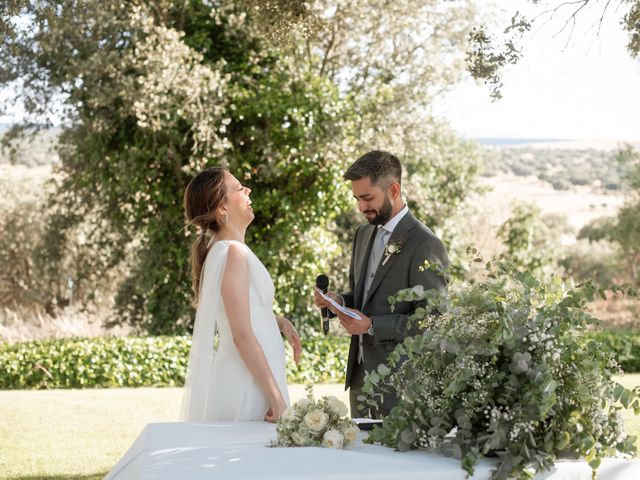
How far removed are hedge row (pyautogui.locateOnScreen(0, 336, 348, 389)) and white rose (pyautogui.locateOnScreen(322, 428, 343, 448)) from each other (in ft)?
32.6

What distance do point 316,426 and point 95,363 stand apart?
10072mm

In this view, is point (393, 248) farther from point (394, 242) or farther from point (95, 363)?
point (95, 363)

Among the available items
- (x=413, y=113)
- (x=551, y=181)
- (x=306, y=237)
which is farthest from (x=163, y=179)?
(x=551, y=181)

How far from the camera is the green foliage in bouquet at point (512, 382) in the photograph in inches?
101

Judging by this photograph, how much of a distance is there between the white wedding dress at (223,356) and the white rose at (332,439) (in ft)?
3.46

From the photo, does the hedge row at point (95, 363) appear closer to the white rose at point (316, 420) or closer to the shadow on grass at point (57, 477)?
the shadow on grass at point (57, 477)

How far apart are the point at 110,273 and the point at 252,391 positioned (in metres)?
15.0

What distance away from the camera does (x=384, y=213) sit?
4523 millimetres

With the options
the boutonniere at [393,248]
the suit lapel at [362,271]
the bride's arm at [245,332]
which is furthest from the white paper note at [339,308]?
the suit lapel at [362,271]

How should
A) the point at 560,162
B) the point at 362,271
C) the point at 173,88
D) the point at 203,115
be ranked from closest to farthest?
the point at 362,271 → the point at 173,88 → the point at 203,115 → the point at 560,162

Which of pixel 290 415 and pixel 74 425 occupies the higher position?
pixel 290 415

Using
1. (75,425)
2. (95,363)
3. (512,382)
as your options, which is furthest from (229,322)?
(95,363)

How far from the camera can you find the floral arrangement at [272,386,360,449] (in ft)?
9.15

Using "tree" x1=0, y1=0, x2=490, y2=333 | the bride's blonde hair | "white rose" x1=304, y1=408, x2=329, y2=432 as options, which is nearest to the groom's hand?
the bride's blonde hair
